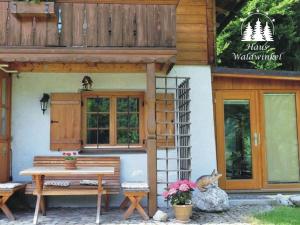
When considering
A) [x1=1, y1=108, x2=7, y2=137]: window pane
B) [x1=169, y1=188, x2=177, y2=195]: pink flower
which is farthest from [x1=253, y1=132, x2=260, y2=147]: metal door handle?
[x1=1, y1=108, x2=7, y2=137]: window pane

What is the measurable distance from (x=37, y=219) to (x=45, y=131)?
2.04 meters

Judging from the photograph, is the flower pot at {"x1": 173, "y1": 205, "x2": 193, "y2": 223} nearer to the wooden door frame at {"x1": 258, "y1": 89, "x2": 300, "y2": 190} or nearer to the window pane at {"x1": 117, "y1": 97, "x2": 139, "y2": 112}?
the window pane at {"x1": 117, "y1": 97, "x2": 139, "y2": 112}

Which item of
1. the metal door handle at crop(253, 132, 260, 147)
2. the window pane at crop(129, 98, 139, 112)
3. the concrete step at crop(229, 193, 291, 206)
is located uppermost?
the window pane at crop(129, 98, 139, 112)

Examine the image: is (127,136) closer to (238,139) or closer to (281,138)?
(238,139)

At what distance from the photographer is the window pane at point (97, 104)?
324 inches

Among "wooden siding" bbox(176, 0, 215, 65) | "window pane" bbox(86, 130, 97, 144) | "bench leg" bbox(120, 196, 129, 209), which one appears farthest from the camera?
"wooden siding" bbox(176, 0, 215, 65)

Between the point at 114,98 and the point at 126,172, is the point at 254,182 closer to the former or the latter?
the point at 126,172

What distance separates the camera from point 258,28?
15.8 m

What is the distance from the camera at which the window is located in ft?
26.9

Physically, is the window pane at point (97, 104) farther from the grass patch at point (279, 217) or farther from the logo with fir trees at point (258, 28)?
the logo with fir trees at point (258, 28)

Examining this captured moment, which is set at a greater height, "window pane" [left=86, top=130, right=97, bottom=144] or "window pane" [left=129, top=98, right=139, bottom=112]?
"window pane" [left=129, top=98, right=139, bottom=112]

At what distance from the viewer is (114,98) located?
27.1ft

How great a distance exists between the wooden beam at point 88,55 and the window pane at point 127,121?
1.68 meters

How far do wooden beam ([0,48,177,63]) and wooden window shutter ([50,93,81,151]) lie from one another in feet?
4.39
